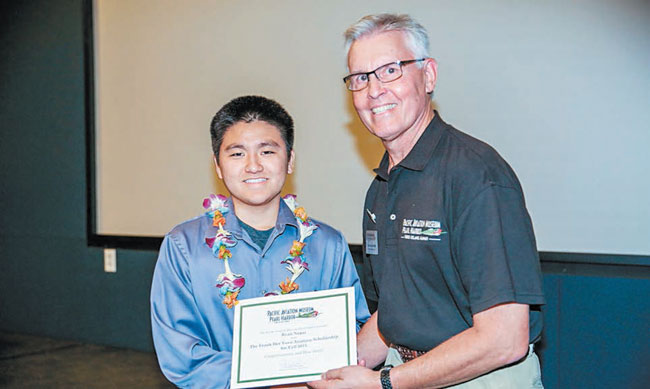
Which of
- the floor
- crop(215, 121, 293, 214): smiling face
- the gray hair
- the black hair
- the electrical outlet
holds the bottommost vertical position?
the floor

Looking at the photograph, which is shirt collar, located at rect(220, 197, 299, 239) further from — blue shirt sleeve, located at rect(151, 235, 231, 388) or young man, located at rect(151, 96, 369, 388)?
blue shirt sleeve, located at rect(151, 235, 231, 388)

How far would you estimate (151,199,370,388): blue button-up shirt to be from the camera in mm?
2076

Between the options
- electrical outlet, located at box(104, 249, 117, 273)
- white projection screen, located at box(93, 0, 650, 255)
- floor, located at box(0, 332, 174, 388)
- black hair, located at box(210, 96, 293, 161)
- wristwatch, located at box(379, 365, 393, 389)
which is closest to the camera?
wristwatch, located at box(379, 365, 393, 389)

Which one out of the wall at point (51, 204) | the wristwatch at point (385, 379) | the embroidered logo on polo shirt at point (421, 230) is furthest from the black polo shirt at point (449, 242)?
the wall at point (51, 204)

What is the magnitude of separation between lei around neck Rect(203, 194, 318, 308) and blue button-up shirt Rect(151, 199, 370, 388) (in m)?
0.02

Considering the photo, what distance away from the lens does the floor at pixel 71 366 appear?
4293 mm

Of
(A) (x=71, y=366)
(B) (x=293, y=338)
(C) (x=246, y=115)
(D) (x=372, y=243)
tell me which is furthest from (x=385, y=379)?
(A) (x=71, y=366)

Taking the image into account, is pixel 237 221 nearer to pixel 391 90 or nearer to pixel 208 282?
pixel 208 282

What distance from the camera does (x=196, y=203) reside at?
4773 millimetres

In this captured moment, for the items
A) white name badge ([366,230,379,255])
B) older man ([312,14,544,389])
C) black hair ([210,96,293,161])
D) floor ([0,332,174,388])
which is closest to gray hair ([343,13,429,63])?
older man ([312,14,544,389])

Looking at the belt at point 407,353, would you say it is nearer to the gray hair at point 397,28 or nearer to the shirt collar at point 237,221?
the shirt collar at point 237,221

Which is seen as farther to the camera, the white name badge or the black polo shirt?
the white name badge

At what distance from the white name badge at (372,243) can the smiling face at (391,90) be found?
317 mm

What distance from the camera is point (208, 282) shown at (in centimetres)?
215
